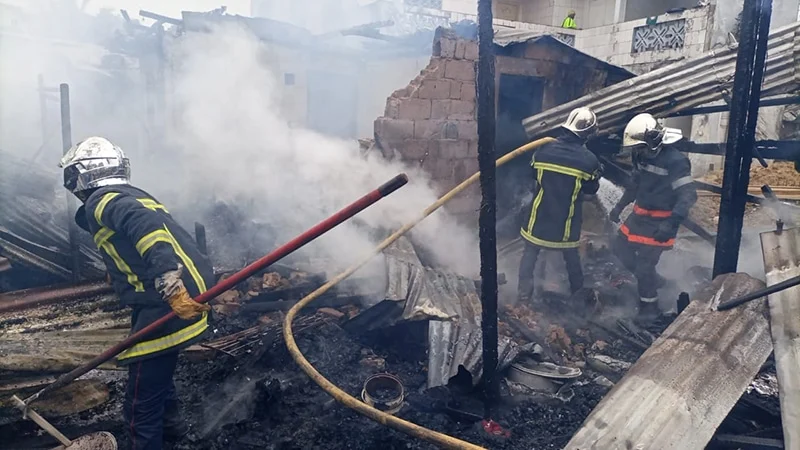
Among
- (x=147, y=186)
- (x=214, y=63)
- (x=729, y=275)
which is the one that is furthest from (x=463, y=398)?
(x=214, y=63)

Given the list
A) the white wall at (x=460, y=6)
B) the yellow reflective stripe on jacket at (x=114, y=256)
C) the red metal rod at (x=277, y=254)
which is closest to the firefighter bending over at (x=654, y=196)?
the red metal rod at (x=277, y=254)

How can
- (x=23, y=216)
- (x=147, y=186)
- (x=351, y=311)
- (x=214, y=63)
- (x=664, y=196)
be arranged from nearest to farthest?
(x=351, y=311), (x=664, y=196), (x=23, y=216), (x=147, y=186), (x=214, y=63)

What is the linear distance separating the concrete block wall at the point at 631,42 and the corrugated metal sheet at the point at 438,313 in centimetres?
986

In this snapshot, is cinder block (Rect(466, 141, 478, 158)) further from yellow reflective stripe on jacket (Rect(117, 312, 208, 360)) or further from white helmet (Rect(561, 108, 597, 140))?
yellow reflective stripe on jacket (Rect(117, 312, 208, 360))

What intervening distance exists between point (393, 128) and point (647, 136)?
9.85 feet

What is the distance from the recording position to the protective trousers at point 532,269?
6.19m

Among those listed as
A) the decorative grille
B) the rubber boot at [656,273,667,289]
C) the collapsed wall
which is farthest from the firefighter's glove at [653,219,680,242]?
the decorative grille

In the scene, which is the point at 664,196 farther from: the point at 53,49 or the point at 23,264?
the point at 53,49

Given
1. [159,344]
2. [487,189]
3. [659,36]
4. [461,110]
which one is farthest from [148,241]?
[659,36]

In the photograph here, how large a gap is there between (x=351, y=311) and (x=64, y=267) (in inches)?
137

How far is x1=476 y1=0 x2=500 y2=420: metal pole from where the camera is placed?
10.4 ft

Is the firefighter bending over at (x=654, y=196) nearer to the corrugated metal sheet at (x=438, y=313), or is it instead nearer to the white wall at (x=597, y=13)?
the corrugated metal sheet at (x=438, y=313)

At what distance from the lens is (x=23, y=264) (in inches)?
228

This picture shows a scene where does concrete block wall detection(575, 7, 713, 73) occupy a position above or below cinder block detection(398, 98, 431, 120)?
above
